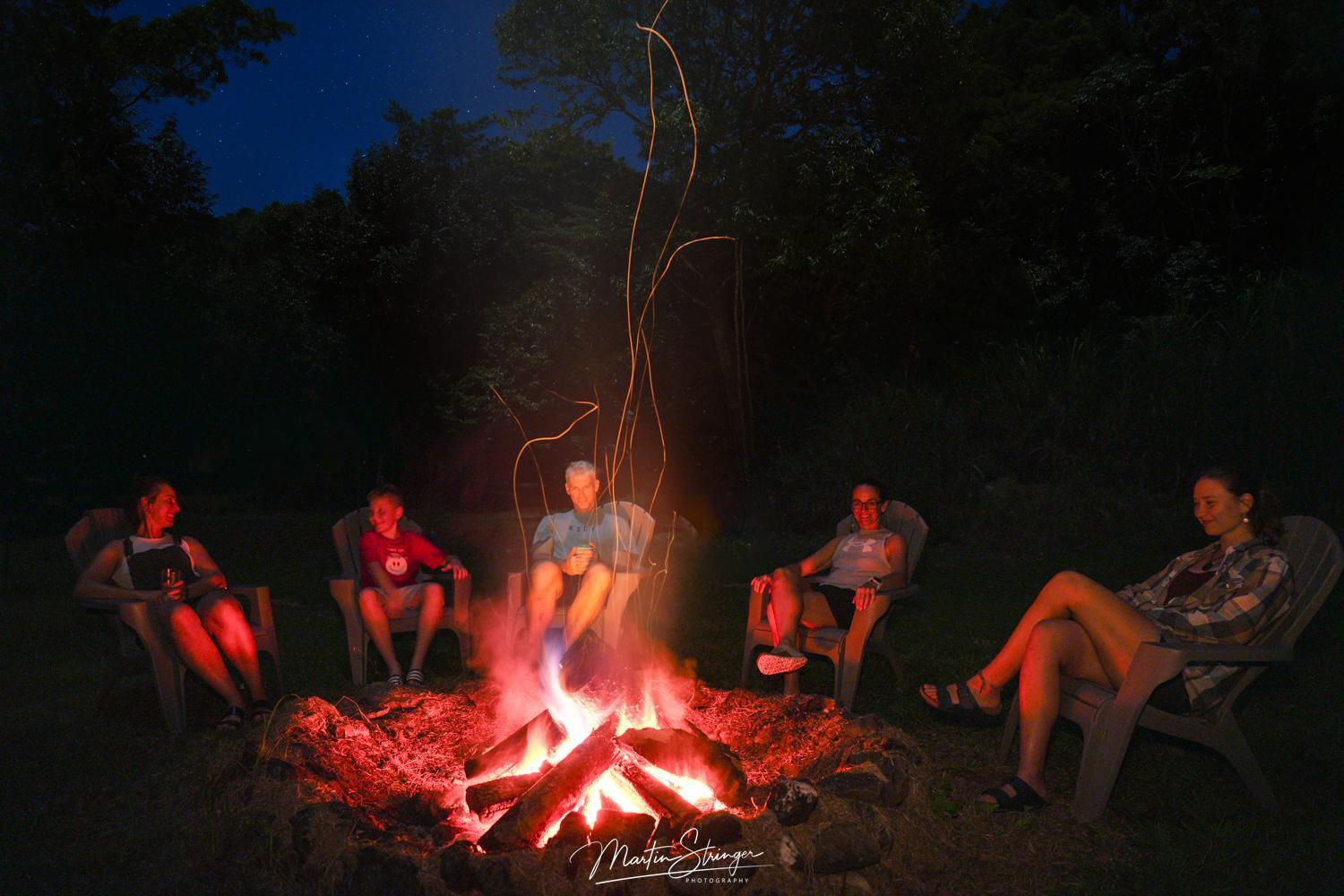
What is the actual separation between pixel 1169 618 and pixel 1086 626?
0.88ft

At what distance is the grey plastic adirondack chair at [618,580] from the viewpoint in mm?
4301

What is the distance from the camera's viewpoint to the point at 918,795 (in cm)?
277

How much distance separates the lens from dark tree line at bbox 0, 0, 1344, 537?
33.6 ft

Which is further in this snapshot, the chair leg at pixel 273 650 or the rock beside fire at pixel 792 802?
the chair leg at pixel 273 650

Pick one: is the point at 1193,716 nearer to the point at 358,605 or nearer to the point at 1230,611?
the point at 1230,611

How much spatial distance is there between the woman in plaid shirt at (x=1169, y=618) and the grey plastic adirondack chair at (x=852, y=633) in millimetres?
694

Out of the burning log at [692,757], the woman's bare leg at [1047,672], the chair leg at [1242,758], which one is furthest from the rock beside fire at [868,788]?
the chair leg at [1242,758]

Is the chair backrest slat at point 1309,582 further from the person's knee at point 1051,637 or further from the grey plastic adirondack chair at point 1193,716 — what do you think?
the person's knee at point 1051,637

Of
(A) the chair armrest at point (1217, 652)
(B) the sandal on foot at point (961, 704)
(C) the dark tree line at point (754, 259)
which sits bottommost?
(B) the sandal on foot at point (961, 704)

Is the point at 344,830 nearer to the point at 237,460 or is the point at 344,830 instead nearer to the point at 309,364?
the point at 309,364

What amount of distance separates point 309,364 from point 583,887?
59.9 feet

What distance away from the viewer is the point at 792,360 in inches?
628

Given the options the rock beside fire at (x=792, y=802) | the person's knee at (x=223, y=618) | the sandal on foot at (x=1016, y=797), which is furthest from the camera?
the person's knee at (x=223, y=618)

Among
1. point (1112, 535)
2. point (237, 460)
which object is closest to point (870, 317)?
point (1112, 535)
